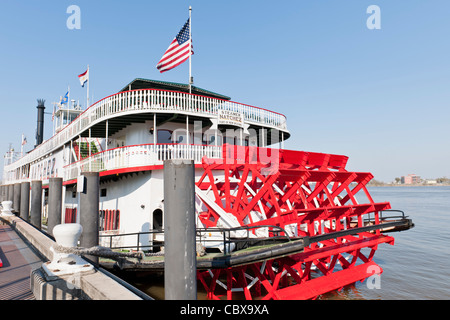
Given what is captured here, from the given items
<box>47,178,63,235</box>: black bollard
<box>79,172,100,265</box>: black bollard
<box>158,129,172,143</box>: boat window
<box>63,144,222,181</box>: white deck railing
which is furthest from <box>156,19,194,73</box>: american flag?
<box>79,172,100,265</box>: black bollard

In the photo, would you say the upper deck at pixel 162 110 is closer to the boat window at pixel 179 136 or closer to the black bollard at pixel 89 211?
the boat window at pixel 179 136

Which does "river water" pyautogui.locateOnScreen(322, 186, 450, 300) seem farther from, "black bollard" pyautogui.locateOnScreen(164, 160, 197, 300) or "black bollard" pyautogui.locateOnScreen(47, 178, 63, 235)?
"black bollard" pyautogui.locateOnScreen(47, 178, 63, 235)

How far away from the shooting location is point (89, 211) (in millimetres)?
4402

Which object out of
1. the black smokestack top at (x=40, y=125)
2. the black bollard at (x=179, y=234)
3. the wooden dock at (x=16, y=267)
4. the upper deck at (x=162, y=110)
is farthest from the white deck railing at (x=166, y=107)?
the black smokestack top at (x=40, y=125)

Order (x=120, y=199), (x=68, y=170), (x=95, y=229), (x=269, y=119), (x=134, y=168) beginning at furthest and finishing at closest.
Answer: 1. (x=68, y=170)
2. (x=269, y=119)
3. (x=120, y=199)
4. (x=134, y=168)
5. (x=95, y=229)

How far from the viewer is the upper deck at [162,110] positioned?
27.9 ft

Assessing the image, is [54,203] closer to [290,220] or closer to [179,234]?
[290,220]

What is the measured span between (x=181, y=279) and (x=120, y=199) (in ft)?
22.5

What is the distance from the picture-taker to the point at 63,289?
2.92 metres

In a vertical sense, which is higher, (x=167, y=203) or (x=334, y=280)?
(x=167, y=203)

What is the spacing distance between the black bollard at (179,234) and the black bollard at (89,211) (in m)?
2.23

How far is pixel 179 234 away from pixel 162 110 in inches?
249
